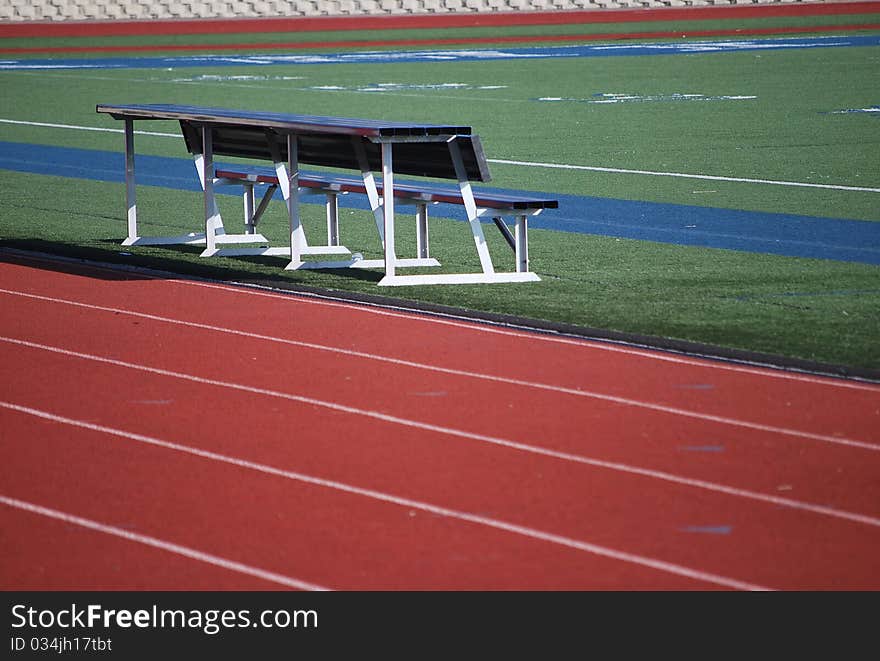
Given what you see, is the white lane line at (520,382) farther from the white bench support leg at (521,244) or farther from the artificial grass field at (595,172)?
the white bench support leg at (521,244)

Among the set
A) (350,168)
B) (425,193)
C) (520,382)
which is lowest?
(520,382)

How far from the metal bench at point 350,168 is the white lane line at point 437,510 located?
3.24 meters

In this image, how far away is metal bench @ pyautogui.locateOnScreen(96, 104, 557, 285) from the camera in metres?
9.82

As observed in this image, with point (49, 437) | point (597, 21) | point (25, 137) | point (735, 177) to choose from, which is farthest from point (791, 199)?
point (597, 21)

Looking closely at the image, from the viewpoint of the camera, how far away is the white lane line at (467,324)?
7.37 m

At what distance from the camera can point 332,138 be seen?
1095 cm

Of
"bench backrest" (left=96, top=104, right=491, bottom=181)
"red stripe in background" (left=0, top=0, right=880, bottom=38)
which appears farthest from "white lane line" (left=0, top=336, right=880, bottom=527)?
"red stripe in background" (left=0, top=0, right=880, bottom=38)

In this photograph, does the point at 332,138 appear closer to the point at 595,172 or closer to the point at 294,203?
the point at 294,203

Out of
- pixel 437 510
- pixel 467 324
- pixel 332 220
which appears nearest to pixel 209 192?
pixel 332 220

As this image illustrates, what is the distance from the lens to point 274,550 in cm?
511

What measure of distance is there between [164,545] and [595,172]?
11825 millimetres

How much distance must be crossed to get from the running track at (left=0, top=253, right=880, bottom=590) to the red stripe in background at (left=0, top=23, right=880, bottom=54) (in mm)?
35469

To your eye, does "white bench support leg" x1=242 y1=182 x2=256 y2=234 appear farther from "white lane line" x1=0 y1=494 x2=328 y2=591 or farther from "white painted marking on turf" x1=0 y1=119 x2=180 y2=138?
"white painted marking on turf" x1=0 y1=119 x2=180 y2=138
